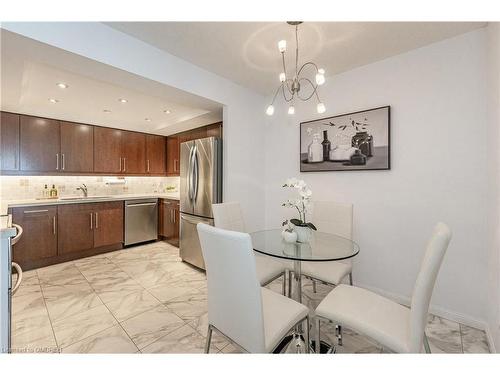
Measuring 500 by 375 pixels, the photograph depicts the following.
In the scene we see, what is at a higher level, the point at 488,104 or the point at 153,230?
the point at 488,104

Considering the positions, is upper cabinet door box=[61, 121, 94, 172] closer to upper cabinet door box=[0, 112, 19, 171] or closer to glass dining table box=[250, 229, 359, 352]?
upper cabinet door box=[0, 112, 19, 171]

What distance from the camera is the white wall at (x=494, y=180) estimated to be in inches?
58.5

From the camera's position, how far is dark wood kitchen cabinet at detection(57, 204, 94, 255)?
3320 millimetres

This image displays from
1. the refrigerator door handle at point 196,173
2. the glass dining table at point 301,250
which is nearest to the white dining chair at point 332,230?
the glass dining table at point 301,250

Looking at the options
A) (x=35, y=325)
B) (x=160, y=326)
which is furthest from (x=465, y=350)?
(x=35, y=325)

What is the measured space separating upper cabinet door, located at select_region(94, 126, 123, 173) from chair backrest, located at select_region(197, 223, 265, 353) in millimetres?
3665

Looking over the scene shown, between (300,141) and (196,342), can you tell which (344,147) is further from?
(196,342)

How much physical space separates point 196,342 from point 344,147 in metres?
2.33

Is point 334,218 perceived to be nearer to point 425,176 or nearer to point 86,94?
point 425,176

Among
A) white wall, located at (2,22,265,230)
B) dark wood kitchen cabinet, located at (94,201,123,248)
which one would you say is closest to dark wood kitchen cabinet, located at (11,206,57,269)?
dark wood kitchen cabinet, located at (94,201,123,248)

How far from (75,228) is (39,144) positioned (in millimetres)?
1355

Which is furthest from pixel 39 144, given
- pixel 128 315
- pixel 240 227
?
pixel 240 227

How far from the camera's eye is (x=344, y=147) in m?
2.50

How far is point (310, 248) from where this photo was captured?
1.70 meters
